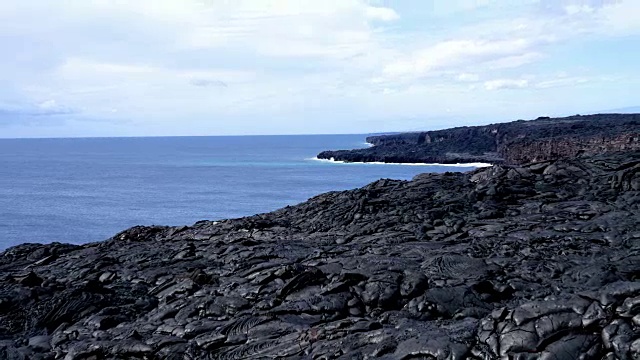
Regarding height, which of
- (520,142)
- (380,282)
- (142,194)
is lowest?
(142,194)

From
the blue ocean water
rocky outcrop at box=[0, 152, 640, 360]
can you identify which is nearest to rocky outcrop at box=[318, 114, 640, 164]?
the blue ocean water

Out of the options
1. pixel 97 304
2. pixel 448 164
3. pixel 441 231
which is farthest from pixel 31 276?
pixel 448 164

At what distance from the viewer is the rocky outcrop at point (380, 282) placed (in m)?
12.1

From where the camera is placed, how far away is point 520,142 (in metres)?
119

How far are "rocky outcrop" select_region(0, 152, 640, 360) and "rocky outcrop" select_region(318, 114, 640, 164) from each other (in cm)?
5295

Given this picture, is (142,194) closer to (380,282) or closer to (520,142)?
(520,142)

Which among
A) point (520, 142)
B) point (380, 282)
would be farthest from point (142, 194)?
point (380, 282)

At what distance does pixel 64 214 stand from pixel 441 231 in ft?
215

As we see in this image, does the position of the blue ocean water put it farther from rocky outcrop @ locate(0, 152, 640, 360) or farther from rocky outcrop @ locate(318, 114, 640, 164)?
rocky outcrop @ locate(0, 152, 640, 360)

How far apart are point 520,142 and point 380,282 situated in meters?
108

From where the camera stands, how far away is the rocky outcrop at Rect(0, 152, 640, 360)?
12.1 m

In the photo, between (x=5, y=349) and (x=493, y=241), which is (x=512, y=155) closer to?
(x=493, y=241)

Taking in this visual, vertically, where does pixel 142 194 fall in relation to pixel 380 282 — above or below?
below

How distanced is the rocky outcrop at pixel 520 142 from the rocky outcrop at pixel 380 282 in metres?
52.9
